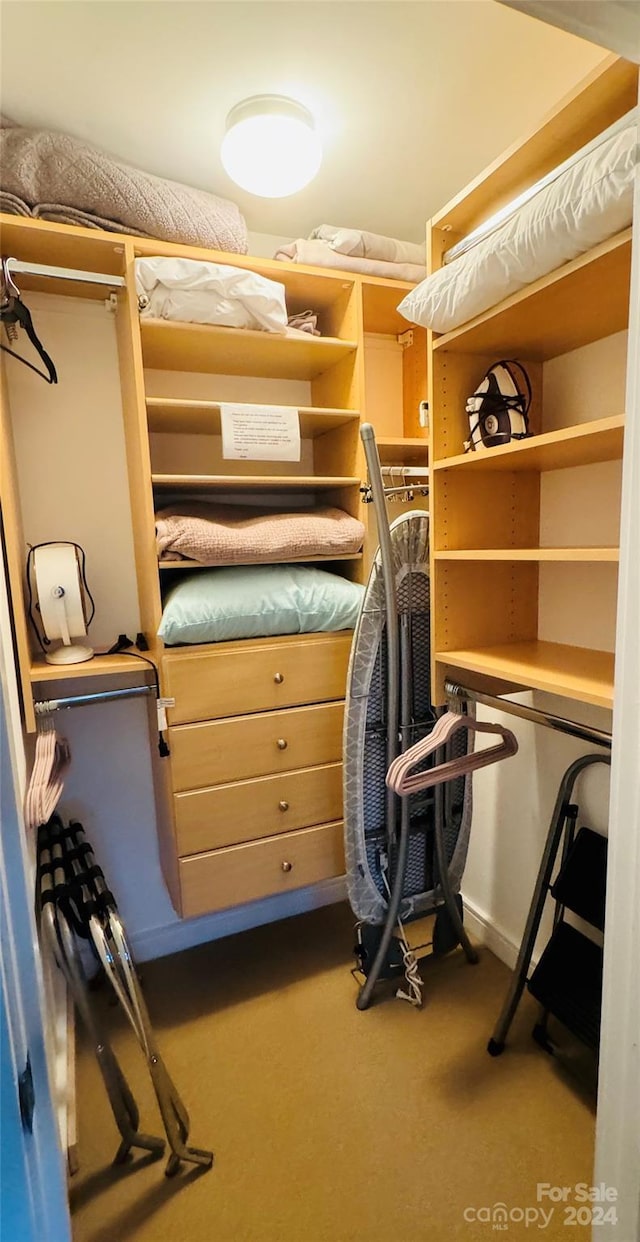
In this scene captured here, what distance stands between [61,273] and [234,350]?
51 centimetres

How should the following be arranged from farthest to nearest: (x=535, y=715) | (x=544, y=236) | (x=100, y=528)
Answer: (x=100, y=528) < (x=535, y=715) < (x=544, y=236)

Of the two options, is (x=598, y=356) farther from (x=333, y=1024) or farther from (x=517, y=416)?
(x=333, y=1024)

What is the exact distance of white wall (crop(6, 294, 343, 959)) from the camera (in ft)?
5.80

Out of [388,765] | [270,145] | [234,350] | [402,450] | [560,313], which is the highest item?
[270,145]

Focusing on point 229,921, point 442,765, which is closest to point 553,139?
point 442,765

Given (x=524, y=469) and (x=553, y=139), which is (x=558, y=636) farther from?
(x=553, y=139)

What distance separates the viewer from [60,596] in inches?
61.7

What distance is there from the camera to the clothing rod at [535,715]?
1204 mm

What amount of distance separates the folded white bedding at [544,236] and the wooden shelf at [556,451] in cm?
31

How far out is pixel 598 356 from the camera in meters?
1.39

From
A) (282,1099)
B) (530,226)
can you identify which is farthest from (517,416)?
(282,1099)

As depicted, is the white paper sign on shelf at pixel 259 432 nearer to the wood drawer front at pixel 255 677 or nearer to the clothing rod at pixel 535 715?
the wood drawer front at pixel 255 677

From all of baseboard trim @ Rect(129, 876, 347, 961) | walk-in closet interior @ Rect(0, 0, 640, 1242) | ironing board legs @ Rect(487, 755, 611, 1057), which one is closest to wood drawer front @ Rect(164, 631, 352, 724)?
walk-in closet interior @ Rect(0, 0, 640, 1242)

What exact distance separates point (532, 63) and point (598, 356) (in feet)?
2.26
